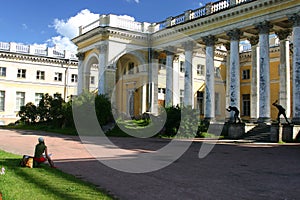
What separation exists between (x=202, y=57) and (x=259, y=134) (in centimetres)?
1638

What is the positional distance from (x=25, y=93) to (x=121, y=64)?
1540 centimetres

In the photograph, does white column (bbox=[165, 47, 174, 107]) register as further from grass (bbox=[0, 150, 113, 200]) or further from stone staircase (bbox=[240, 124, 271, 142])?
grass (bbox=[0, 150, 113, 200])

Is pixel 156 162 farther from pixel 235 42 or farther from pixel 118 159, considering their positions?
pixel 235 42

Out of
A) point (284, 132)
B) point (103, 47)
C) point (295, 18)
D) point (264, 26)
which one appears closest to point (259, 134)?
point (284, 132)

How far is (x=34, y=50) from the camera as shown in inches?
1651

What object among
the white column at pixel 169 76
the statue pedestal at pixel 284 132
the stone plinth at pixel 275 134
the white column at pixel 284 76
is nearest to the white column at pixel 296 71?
the statue pedestal at pixel 284 132

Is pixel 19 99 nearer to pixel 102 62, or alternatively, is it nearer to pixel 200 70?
pixel 102 62

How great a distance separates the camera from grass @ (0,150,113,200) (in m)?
5.57

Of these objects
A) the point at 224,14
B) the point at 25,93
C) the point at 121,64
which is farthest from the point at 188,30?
the point at 25,93

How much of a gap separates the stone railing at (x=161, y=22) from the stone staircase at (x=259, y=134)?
28.9 feet

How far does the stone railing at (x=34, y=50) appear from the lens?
131 ft

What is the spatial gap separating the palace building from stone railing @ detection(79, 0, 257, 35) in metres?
0.07

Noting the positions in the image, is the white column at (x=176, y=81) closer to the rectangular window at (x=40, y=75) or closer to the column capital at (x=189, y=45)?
the column capital at (x=189, y=45)

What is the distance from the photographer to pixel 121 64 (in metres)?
33.8
